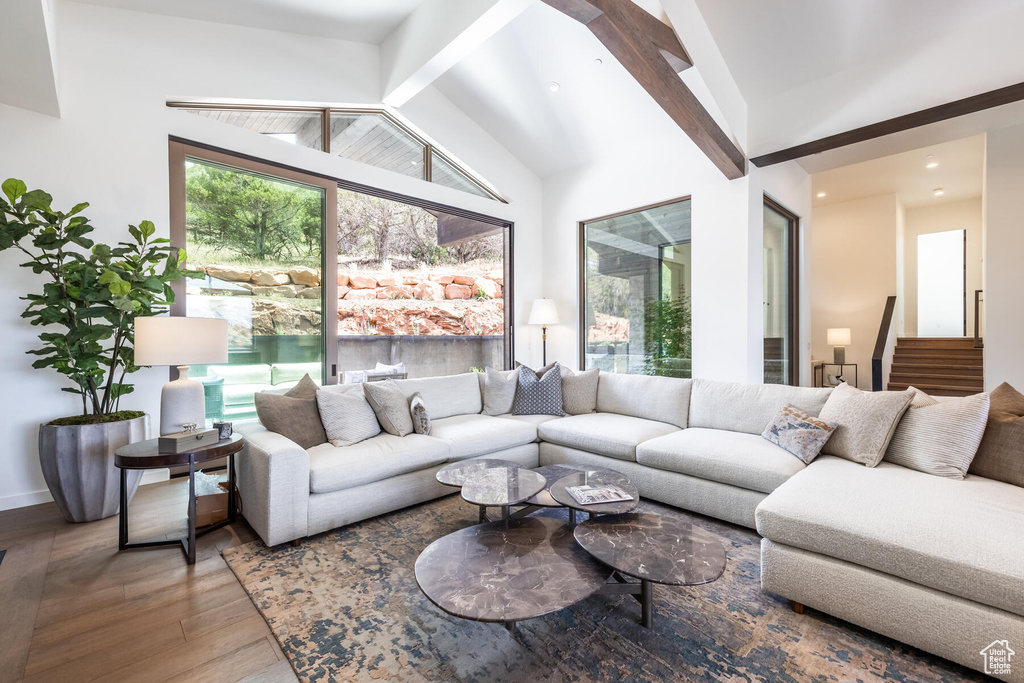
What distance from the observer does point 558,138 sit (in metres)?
5.02

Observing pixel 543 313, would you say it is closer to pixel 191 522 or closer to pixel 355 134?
pixel 355 134

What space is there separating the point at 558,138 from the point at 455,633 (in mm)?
4907

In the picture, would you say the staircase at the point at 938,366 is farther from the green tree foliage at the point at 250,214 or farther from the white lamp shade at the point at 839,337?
the green tree foliage at the point at 250,214

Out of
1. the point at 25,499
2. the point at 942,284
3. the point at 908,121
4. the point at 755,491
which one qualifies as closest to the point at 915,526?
the point at 755,491

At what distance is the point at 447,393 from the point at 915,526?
2871 mm

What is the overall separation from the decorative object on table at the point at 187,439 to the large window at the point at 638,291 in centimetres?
399

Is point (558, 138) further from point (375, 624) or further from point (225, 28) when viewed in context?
point (375, 624)

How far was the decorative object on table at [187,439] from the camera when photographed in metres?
2.12

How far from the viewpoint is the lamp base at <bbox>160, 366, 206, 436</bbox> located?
96.2 inches

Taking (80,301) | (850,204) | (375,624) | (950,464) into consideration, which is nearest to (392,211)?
(80,301)

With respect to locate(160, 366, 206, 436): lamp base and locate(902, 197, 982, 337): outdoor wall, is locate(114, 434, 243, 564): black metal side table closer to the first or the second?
locate(160, 366, 206, 436): lamp base

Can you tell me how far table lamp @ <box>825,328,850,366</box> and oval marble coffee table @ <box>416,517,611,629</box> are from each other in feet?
23.0

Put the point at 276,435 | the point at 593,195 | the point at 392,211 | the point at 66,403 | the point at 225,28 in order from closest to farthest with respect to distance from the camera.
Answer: the point at 276,435 < the point at 66,403 < the point at 225,28 < the point at 392,211 < the point at 593,195

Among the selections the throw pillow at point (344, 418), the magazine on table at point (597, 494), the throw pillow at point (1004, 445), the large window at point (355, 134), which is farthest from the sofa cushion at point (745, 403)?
the large window at point (355, 134)
